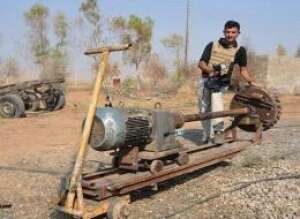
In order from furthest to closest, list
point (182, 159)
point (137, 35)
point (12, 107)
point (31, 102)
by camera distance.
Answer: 1. point (137, 35)
2. point (31, 102)
3. point (12, 107)
4. point (182, 159)

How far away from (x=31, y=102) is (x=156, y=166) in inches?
528

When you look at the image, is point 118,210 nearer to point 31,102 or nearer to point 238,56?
point 238,56

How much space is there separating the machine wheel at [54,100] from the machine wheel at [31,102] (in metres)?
0.58

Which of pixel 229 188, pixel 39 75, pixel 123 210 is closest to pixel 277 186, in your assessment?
pixel 229 188

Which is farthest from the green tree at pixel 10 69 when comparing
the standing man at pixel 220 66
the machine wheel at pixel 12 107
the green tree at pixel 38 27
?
the standing man at pixel 220 66

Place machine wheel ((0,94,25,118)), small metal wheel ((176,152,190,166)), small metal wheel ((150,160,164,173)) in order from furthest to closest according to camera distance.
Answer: machine wheel ((0,94,25,118)), small metal wheel ((176,152,190,166)), small metal wheel ((150,160,164,173))

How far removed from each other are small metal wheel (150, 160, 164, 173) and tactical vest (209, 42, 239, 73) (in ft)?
10.1

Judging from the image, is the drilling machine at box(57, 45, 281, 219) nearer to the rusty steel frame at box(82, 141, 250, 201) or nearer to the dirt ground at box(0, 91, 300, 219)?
the rusty steel frame at box(82, 141, 250, 201)

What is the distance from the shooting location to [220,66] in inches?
339

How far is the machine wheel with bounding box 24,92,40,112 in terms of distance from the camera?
61.7ft

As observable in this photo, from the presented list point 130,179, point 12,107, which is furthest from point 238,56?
point 12,107

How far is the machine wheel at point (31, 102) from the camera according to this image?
61.7 feet

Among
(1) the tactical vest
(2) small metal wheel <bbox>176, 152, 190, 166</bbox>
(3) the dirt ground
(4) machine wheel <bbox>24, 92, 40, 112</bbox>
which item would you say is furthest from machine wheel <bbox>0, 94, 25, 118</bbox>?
(2) small metal wheel <bbox>176, 152, 190, 166</bbox>

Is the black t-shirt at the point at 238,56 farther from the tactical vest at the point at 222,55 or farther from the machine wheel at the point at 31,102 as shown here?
the machine wheel at the point at 31,102
